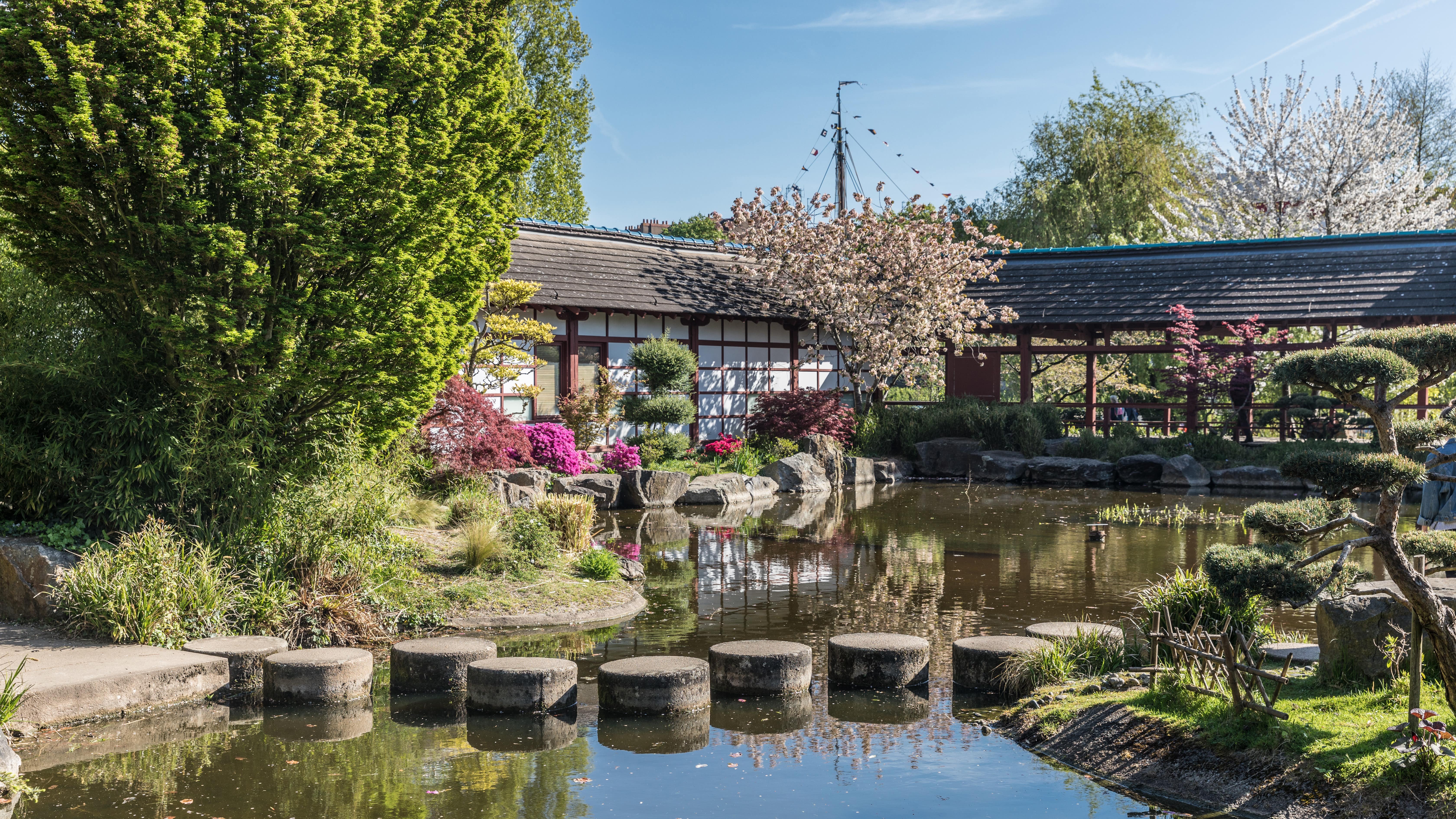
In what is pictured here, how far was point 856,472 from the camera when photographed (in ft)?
69.0

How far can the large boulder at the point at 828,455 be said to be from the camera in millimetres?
20438

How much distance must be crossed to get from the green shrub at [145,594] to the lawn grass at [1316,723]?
17.8ft

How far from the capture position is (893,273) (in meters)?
22.9

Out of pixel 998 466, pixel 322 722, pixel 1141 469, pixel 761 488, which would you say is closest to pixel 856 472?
pixel 998 466

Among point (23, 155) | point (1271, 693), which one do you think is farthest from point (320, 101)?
point (1271, 693)

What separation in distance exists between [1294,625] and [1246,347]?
14.5 meters

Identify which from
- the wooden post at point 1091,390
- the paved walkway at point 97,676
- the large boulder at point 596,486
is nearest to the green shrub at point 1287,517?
the paved walkway at point 97,676

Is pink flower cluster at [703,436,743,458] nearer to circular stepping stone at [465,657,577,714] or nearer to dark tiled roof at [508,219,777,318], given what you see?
dark tiled roof at [508,219,777,318]

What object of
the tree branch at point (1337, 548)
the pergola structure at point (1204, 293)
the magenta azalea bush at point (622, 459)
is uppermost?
the pergola structure at point (1204, 293)

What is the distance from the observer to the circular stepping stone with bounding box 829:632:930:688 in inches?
280

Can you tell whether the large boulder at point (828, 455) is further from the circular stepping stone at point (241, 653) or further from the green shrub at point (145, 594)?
the circular stepping stone at point (241, 653)

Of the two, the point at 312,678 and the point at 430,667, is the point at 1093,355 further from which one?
the point at 312,678

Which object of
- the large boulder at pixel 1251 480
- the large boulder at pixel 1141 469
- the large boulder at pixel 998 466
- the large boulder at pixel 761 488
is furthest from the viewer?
the large boulder at pixel 998 466

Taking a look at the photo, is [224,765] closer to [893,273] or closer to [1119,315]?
[893,273]
